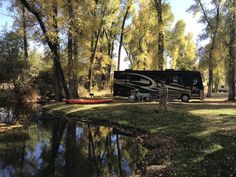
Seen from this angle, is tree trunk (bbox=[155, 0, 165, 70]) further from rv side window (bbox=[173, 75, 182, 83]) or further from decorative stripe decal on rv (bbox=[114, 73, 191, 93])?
rv side window (bbox=[173, 75, 182, 83])

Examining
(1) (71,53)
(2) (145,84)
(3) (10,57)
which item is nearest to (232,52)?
(2) (145,84)

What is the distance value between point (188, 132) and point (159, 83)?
1794 cm

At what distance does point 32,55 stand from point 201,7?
25.1 m

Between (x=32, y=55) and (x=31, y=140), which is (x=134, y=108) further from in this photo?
(x=32, y=55)

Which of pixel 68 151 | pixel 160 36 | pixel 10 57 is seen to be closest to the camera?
pixel 68 151

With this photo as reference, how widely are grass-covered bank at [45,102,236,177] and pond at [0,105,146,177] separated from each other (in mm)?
1554

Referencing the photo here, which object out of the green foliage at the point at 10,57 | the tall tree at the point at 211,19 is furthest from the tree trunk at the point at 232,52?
the green foliage at the point at 10,57

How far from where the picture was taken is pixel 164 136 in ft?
54.5

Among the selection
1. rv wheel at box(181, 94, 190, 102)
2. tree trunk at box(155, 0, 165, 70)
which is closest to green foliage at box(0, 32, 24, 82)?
tree trunk at box(155, 0, 165, 70)

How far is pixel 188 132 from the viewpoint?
16688 millimetres

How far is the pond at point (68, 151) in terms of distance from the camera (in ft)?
40.0

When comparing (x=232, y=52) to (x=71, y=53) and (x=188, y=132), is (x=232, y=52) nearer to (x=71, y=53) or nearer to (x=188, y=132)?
(x=71, y=53)

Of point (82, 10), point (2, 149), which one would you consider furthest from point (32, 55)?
point (2, 149)

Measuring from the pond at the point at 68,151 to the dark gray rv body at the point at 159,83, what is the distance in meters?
13.5
